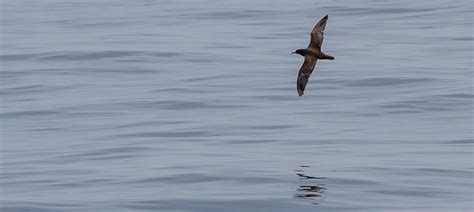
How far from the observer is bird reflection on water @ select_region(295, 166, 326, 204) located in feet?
80.3

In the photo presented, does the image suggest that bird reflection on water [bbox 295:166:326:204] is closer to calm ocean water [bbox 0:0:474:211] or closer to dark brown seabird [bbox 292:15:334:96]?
calm ocean water [bbox 0:0:474:211]

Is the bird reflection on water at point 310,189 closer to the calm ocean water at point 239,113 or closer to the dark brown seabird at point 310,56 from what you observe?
the calm ocean water at point 239,113

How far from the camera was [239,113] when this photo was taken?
34.3 meters

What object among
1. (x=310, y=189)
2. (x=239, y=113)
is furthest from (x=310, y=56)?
(x=239, y=113)

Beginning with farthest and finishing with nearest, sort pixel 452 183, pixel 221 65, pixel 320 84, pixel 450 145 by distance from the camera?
pixel 221 65
pixel 320 84
pixel 450 145
pixel 452 183

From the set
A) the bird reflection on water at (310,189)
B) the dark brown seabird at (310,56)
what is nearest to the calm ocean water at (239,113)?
the bird reflection on water at (310,189)

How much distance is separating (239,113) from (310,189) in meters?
9.23

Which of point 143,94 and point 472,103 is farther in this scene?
point 143,94

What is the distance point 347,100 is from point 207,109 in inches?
125

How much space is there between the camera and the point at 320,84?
39.0 metres

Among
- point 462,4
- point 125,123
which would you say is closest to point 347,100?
point 125,123

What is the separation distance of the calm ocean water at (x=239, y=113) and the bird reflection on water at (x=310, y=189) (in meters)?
0.05

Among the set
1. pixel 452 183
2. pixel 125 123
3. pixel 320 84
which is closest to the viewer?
pixel 452 183

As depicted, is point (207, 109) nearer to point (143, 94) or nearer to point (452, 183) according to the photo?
point (143, 94)
